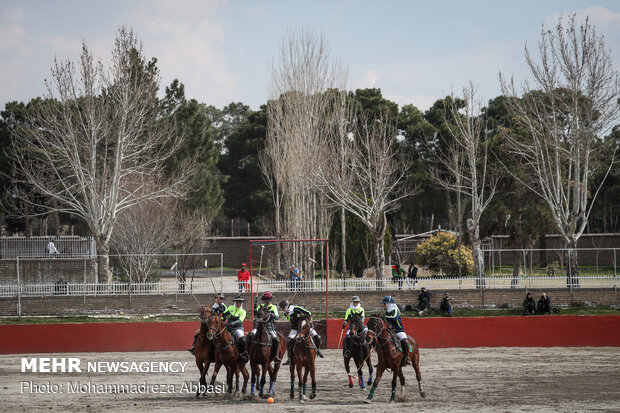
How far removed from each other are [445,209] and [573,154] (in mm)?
22873

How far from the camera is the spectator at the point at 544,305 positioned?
26.3 meters

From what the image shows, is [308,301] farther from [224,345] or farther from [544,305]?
[224,345]

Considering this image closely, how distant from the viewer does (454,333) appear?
2364cm

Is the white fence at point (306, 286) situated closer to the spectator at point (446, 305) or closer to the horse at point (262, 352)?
the spectator at point (446, 305)

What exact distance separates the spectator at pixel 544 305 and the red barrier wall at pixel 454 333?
2737mm

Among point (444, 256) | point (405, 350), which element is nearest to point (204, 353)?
point (405, 350)

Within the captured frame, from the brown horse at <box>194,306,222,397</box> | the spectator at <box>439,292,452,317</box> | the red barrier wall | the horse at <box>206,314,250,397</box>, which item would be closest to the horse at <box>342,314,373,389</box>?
the horse at <box>206,314,250,397</box>

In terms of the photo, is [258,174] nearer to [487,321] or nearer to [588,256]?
[588,256]

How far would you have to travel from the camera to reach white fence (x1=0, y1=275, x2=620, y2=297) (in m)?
28.4

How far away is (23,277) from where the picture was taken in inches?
1309

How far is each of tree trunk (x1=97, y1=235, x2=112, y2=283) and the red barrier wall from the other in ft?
23.1

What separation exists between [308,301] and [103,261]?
941 centimetres

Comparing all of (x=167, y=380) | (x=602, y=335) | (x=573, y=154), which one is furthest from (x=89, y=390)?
(x=573, y=154)

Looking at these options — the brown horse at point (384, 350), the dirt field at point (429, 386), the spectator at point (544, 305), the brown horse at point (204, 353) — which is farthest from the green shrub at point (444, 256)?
the brown horse at point (204, 353)
